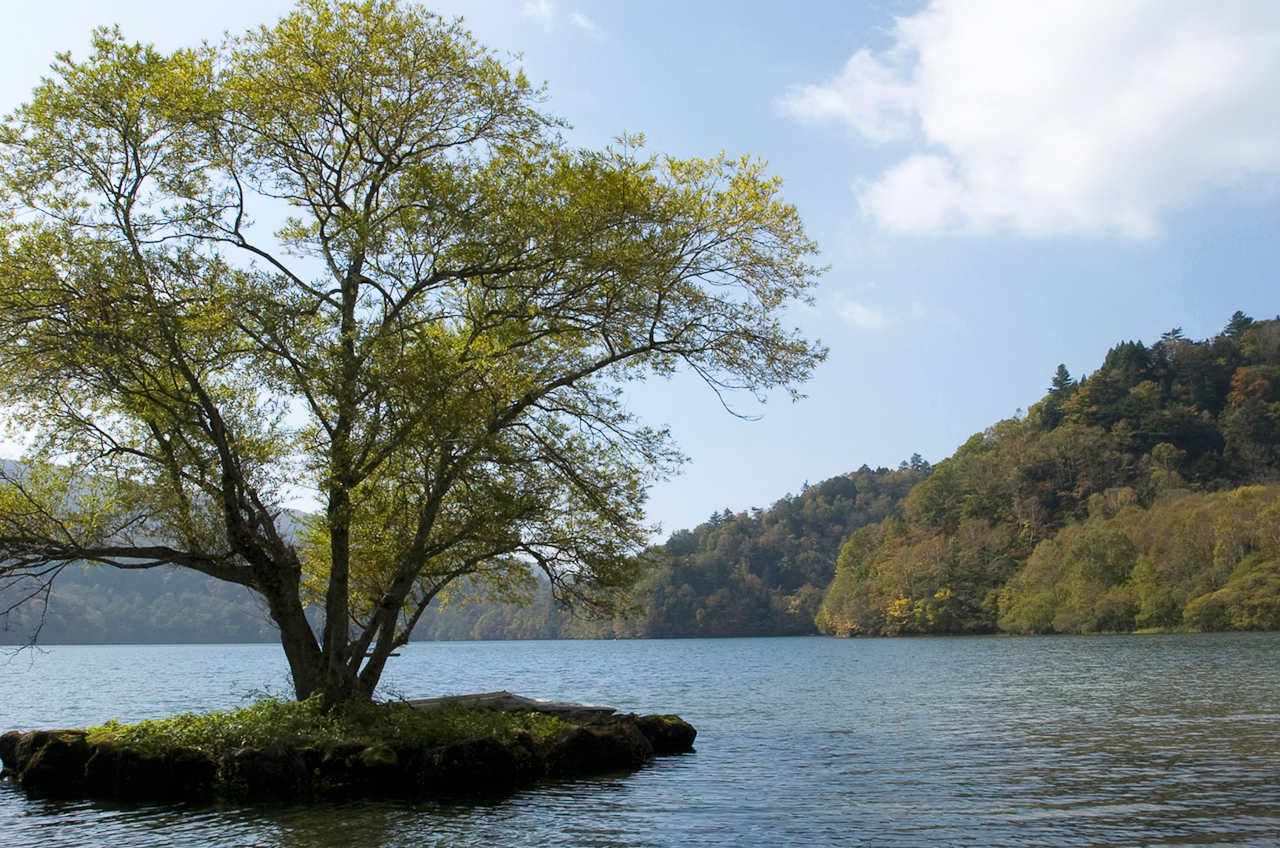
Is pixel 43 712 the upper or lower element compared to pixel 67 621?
lower

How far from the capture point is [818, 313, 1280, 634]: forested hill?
93062 mm

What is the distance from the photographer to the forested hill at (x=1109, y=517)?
3664 inches

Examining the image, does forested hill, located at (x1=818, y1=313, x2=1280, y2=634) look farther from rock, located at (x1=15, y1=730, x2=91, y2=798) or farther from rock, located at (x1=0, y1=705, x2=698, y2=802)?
rock, located at (x1=15, y1=730, x2=91, y2=798)

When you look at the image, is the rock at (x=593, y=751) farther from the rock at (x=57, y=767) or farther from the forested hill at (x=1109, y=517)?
the forested hill at (x=1109, y=517)

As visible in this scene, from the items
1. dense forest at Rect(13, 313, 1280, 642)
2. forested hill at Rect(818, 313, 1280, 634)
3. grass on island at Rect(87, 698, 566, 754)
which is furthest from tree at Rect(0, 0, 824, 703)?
forested hill at Rect(818, 313, 1280, 634)

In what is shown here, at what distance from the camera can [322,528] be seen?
22250 mm

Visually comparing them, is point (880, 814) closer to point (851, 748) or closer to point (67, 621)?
point (851, 748)

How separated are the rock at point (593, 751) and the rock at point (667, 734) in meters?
1.96

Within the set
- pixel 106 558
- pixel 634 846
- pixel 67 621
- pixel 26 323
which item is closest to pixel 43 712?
pixel 106 558

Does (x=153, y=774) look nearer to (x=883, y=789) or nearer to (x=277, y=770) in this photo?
(x=277, y=770)

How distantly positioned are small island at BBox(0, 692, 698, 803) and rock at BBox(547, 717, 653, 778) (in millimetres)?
27

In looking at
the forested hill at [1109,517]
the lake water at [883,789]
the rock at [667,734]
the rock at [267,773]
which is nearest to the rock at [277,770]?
the rock at [267,773]

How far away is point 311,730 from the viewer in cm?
1961

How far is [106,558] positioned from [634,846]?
13.5 m
